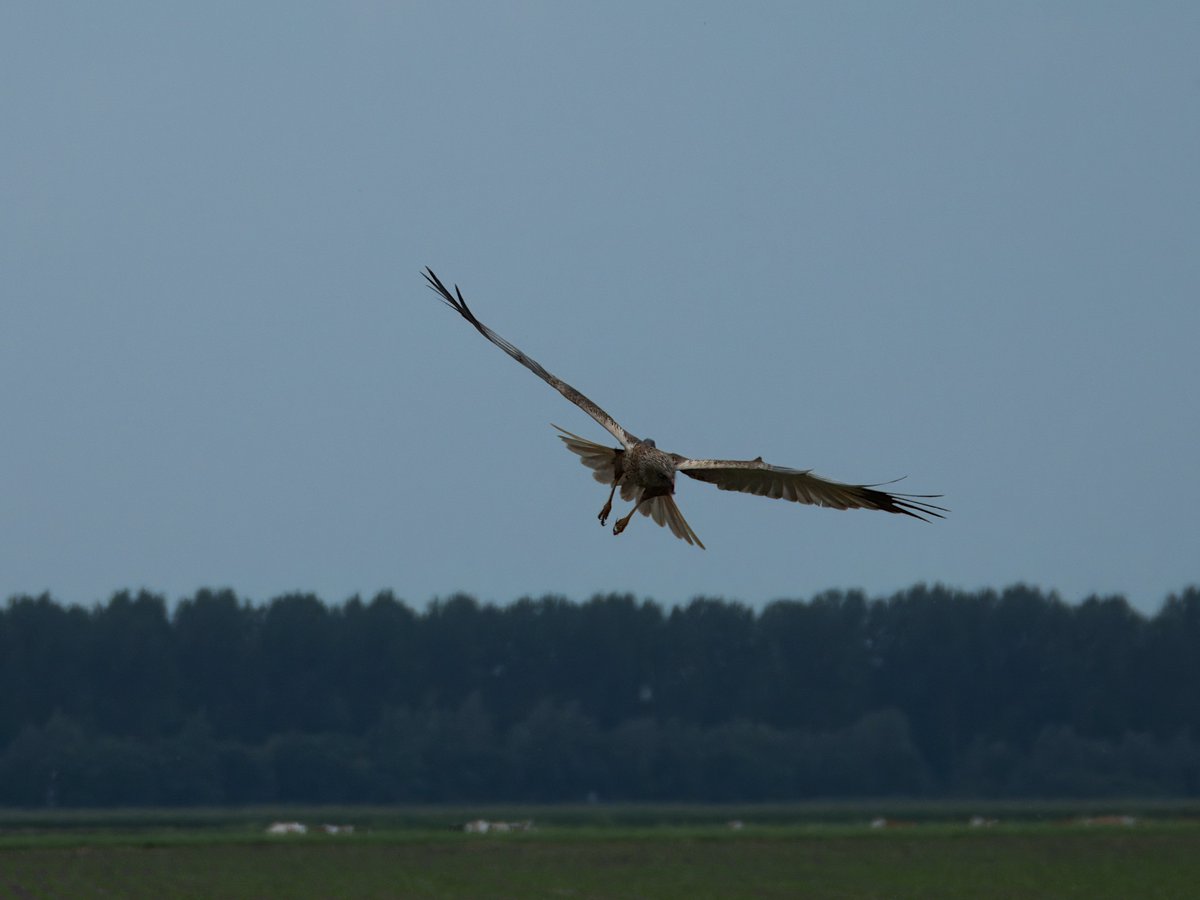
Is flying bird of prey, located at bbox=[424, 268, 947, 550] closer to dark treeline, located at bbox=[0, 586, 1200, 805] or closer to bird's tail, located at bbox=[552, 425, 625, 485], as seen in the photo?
bird's tail, located at bbox=[552, 425, 625, 485]

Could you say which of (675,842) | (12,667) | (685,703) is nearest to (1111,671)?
(685,703)

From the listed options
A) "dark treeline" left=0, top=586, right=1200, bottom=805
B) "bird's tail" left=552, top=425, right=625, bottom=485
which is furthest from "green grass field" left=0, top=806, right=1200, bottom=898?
"bird's tail" left=552, top=425, right=625, bottom=485

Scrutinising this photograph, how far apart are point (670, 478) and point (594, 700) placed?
70.5 m

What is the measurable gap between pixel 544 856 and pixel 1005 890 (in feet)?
46.3

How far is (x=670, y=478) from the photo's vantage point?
13438 millimetres

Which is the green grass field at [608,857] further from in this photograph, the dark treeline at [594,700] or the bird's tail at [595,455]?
the bird's tail at [595,455]

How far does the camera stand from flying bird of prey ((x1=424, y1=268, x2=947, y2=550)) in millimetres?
12875

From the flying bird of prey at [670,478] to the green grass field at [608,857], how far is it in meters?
21.7

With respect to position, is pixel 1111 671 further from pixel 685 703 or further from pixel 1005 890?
pixel 1005 890

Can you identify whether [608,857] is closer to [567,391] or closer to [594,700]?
[567,391]

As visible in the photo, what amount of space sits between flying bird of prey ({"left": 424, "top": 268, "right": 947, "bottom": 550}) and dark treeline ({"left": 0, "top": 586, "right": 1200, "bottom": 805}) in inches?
2275

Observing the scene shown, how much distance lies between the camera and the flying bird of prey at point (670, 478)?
12875 millimetres

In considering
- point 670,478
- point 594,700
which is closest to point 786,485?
point 670,478

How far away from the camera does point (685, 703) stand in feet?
269
